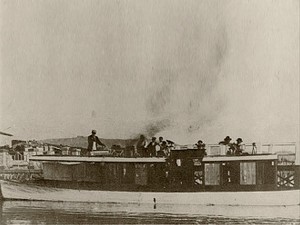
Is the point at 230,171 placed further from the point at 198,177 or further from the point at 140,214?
the point at 140,214

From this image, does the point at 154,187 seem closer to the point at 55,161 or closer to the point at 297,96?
the point at 55,161

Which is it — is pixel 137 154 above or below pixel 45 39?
below

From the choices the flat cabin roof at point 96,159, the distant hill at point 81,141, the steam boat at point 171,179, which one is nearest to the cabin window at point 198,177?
the steam boat at point 171,179

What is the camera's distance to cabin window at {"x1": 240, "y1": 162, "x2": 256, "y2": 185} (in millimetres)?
1810

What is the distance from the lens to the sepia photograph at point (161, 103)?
1.71m

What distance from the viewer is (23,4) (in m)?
1.77

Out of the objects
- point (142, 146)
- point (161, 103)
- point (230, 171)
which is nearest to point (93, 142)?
point (142, 146)

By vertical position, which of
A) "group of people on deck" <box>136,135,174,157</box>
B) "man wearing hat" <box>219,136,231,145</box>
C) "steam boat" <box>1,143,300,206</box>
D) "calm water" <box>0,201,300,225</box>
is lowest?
"calm water" <box>0,201,300,225</box>

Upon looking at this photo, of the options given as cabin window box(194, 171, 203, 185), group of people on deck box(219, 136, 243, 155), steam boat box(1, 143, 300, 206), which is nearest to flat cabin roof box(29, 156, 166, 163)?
steam boat box(1, 143, 300, 206)

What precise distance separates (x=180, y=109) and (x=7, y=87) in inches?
23.5

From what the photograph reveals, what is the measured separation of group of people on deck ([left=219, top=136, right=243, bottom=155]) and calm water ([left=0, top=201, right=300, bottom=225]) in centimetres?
18

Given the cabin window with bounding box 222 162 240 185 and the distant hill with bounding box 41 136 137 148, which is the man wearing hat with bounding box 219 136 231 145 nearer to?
the cabin window with bounding box 222 162 240 185

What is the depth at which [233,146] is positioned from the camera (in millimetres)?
1739

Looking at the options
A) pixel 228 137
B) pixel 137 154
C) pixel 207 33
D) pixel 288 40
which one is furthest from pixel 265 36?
pixel 137 154
